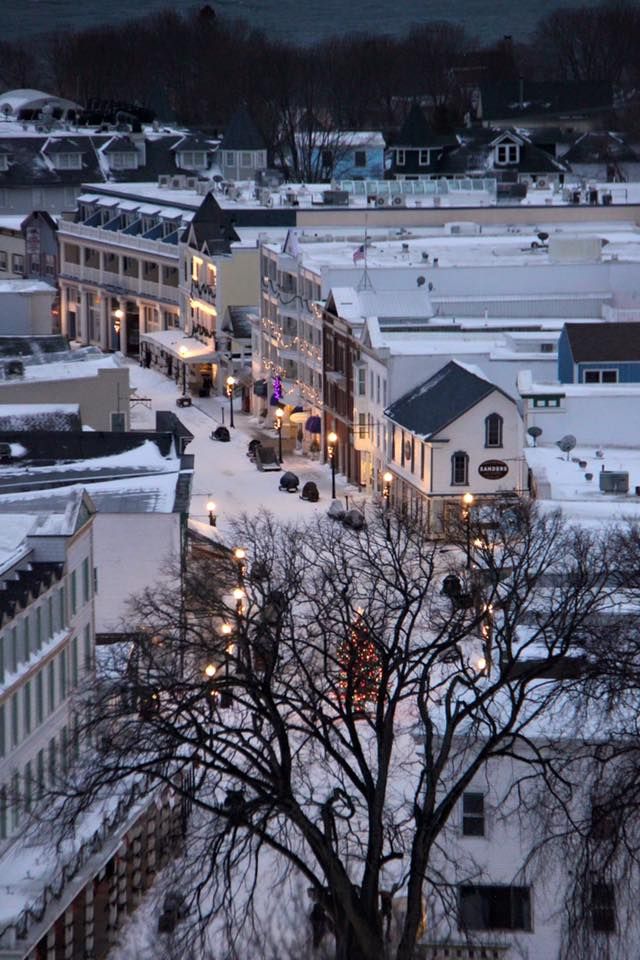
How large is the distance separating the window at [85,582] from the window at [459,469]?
23.4 meters

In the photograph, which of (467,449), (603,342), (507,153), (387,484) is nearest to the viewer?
(467,449)

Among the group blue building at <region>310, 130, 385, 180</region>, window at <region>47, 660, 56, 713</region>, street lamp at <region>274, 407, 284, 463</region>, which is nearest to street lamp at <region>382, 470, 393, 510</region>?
street lamp at <region>274, 407, 284, 463</region>

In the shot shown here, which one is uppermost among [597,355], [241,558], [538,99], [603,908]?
[538,99]

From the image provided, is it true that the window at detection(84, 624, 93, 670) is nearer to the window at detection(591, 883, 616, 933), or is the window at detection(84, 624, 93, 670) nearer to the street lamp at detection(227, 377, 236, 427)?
the window at detection(591, 883, 616, 933)

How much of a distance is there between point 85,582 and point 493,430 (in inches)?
929

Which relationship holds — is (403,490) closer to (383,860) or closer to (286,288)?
(286,288)

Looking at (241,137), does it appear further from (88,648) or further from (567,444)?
(88,648)

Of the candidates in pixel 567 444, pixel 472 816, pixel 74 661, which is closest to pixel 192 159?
pixel 567 444

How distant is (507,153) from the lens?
140125 mm

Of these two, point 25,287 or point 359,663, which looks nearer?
point 359,663

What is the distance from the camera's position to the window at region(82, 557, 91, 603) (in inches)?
1791

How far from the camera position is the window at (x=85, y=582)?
4550 centimetres

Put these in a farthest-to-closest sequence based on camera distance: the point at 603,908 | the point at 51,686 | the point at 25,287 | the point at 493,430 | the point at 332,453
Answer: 1. the point at 25,287
2. the point at 332,453
3. the point at 493,430
4. the point at 51,686
5. the point at 603,908

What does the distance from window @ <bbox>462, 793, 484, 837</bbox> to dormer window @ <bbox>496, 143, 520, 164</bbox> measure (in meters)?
102
